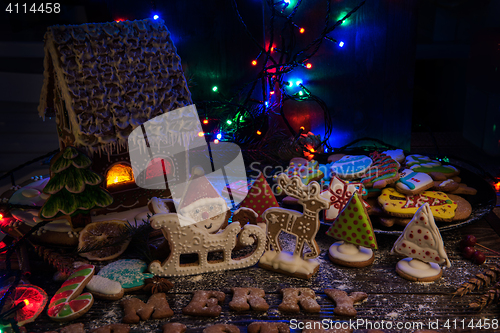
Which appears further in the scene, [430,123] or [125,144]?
[430,123]

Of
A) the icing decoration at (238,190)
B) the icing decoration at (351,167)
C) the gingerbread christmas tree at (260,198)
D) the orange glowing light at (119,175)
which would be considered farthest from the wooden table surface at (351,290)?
the icing decoration at (238,190)

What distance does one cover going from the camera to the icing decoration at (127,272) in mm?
2066

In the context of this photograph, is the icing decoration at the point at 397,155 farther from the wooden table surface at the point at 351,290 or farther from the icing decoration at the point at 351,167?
the wooden table surface at the point at 351,290

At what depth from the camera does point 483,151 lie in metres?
4.14

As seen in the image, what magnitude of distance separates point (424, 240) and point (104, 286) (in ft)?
5.20

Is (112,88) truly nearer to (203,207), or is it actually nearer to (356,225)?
(203,207)

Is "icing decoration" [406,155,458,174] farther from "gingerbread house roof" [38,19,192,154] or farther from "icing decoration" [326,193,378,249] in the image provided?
"gingerbread house roof" [38,19,192,154]

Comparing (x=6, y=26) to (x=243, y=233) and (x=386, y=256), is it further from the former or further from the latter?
(x=386, y=256)

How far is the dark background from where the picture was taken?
365 centimetres

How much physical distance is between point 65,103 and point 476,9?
150 inches

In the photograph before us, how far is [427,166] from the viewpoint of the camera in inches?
112

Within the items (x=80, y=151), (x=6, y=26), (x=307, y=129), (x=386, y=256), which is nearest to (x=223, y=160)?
(x=307, y=129)

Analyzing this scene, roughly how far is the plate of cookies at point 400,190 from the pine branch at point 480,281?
31 centimetres

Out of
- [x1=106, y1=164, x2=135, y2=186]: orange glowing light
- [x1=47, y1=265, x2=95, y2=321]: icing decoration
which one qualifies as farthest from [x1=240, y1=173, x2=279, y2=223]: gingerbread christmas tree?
[x1=47, y1=265, x2=95, y2=321]: icing decoration
